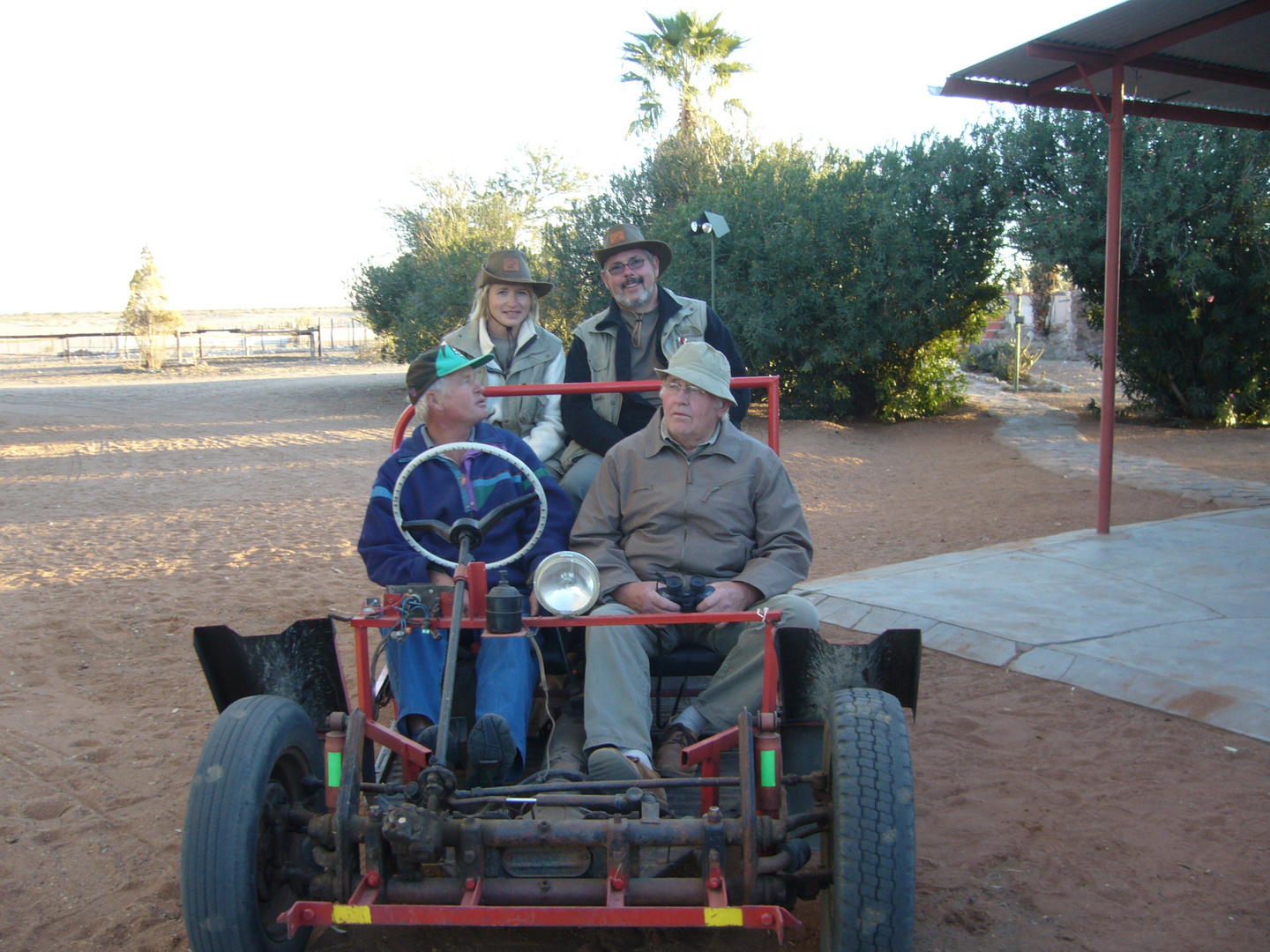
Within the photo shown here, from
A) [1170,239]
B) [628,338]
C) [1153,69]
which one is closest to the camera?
[628,338]

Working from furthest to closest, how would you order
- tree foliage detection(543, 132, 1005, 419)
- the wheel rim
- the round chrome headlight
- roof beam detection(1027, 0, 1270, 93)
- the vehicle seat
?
tree foliage detection(543, 132, 1005, 419) → roof beam detection(1027, 0, 1270, 93) → the vehicle seat → the round chrome headlight → the wheel rim

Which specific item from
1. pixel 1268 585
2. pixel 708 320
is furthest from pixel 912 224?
pixel 708 320

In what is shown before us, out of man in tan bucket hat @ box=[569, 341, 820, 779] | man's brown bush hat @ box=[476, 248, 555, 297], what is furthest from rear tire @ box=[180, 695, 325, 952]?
man's brown bush hat @ box=[476, 248, 555, 297]

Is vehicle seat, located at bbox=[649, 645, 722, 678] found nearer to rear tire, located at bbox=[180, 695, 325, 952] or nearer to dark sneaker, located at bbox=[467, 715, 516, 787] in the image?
dark sneaker, located at bbox=[467, 715, 516, 787]

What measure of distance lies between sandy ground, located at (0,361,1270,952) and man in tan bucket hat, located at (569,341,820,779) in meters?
0.81

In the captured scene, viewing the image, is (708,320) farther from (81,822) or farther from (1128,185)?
(1128,185)

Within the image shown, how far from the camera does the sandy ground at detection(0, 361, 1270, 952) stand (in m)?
2.73

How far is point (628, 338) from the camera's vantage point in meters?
4.51

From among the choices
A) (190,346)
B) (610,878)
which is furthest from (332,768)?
(190,346)

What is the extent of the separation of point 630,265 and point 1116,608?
3.15 metres

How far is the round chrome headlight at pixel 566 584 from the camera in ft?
9.25

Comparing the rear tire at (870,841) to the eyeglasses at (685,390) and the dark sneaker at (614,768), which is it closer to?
the dark sneaker at (614,768)

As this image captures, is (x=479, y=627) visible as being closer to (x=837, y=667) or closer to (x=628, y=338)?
(x=837, y=667)

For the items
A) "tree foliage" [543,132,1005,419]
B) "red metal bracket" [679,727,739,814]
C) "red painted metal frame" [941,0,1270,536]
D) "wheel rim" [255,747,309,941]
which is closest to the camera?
"wheel rim" [255,747,309,941]
